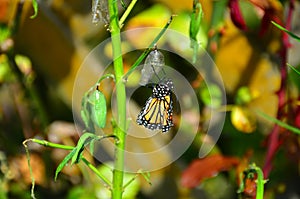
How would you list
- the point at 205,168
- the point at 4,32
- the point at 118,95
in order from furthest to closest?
the point at 4,32 → the point at 205,168 → the point at 118,95

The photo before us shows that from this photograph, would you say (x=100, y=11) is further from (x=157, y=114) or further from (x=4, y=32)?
(x=4, y=32)

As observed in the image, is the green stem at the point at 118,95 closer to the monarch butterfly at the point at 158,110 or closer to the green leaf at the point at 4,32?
the monarch butterfly at the point at 158,110

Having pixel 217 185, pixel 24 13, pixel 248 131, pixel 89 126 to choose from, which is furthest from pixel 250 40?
pixel 89 126

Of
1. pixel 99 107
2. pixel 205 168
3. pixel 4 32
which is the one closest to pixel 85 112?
pixel 99 107

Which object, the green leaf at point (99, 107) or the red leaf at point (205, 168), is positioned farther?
the red leaf at point (205, 168)

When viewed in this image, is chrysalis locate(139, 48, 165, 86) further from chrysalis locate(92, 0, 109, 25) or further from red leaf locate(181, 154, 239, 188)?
red leaf locate(181, 154, 239, 188)

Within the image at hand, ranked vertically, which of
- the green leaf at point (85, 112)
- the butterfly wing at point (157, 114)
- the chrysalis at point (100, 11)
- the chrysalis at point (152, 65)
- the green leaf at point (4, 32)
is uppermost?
the green leaf at point (4, 32)

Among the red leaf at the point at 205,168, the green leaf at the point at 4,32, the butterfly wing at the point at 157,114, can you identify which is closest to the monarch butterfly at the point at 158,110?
the butterfly wing at the point at 157,114
